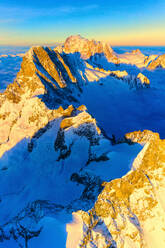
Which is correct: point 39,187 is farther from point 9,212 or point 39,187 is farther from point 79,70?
point 79,70

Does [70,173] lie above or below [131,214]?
below

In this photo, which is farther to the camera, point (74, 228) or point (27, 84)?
point (27, 84)

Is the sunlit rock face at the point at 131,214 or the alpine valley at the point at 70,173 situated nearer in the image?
the sunlit rock face at the point at 131,214

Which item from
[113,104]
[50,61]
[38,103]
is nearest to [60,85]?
[50,61]

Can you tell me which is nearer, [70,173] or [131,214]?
[131,214]

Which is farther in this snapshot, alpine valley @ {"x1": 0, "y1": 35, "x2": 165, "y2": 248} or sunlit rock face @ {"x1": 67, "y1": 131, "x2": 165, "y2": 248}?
alpine valley @ {"x1": 0, "y1": 35, "x2": 165, "y2": 248}
